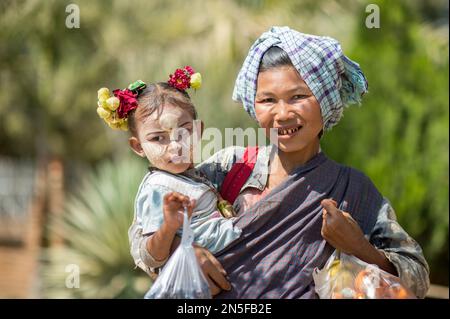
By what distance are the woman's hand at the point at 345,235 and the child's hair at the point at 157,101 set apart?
654 millimetres

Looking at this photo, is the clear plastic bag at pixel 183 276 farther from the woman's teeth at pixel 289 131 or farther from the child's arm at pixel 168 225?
the woman's teeth at pixel 289 131

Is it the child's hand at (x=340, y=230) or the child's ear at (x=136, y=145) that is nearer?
the child's hand at (x=340, y=230)

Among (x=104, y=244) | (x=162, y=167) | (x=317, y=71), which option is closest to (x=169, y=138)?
(x=162, y=167)

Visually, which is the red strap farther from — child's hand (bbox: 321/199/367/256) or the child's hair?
child's hand (bbox: 321/199/367/256)

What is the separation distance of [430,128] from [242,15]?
9.41 ft

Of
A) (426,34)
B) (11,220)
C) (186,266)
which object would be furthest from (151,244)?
(11,220)

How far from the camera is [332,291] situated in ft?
9.49

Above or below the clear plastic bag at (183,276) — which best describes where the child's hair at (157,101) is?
above

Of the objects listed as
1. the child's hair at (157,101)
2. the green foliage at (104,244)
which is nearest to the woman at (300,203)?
the child's hair at (157,101)

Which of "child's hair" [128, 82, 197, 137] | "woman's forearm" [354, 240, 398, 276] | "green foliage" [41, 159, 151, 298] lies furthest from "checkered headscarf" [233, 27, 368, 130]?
"green foliage" [41, 159, 151, 298]

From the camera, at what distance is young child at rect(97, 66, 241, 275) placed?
2.93m

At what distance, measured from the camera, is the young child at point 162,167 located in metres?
2.93
